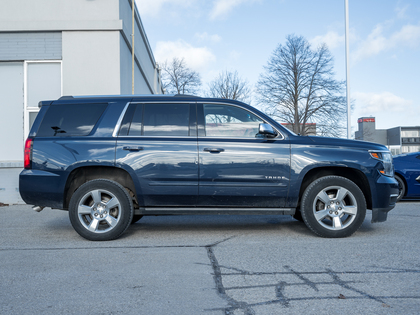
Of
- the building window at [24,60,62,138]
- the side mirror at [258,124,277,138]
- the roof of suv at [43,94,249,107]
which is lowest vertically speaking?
the side mirror at [258,124,277,138]

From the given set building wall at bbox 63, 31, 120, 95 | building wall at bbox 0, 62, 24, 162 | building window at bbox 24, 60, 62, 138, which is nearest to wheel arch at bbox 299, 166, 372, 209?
building wall at bbox 63, 31, 120, 95

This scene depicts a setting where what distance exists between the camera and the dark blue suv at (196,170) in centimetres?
548

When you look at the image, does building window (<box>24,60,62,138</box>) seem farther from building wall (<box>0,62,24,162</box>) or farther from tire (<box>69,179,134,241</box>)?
tire (<box>69,179,134,241</box>)

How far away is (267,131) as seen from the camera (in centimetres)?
543

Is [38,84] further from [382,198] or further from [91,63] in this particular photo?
[382,198]

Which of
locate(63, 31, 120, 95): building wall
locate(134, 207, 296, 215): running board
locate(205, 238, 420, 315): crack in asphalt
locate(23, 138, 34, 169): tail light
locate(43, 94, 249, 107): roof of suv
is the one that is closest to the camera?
locate(205, 238, 420, 315): crack in asphalt

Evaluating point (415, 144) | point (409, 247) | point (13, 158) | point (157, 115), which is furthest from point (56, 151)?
point (415, 144)

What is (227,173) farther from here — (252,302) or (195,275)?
(252,302)

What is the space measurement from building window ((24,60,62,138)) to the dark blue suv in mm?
7496

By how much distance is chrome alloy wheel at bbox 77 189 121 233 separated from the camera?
546 cm

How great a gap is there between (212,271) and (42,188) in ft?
9.45

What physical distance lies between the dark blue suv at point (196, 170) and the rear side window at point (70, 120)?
0.01 metres

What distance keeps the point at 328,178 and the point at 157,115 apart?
2.52 metres

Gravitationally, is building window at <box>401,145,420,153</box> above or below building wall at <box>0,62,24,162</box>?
above
